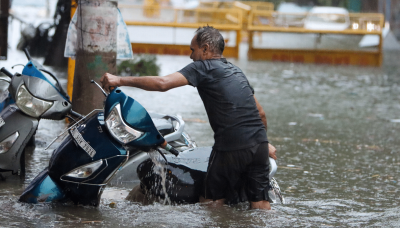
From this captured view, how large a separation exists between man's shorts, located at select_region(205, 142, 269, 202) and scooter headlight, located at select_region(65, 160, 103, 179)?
0.77m

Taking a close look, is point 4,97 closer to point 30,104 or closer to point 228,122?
point 30,104

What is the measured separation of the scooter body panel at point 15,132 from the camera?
15.4 feet

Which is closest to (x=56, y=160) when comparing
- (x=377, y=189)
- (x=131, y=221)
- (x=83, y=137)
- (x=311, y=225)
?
(x=83, y=137)

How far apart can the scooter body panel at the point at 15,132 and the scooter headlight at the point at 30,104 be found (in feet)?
1.07

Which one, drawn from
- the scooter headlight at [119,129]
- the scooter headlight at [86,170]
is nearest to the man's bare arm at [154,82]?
the scooter headlight at [119,129]

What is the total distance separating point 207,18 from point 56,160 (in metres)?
19.2

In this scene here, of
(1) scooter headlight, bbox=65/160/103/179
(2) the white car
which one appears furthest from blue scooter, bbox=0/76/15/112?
(2) the white car

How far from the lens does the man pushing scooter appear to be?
396 cm

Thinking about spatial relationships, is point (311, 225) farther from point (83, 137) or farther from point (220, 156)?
point (83, 137)

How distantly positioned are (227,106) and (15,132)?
178cm

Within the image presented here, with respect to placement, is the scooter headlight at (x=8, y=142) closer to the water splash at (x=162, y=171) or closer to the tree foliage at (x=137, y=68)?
the water splash at (x=162, y=171)

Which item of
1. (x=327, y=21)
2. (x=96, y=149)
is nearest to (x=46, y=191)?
(x=96, y=149)

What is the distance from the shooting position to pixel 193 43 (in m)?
4.07

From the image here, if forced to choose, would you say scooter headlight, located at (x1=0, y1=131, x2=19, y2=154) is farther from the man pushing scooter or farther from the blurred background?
the man pushing scooter
